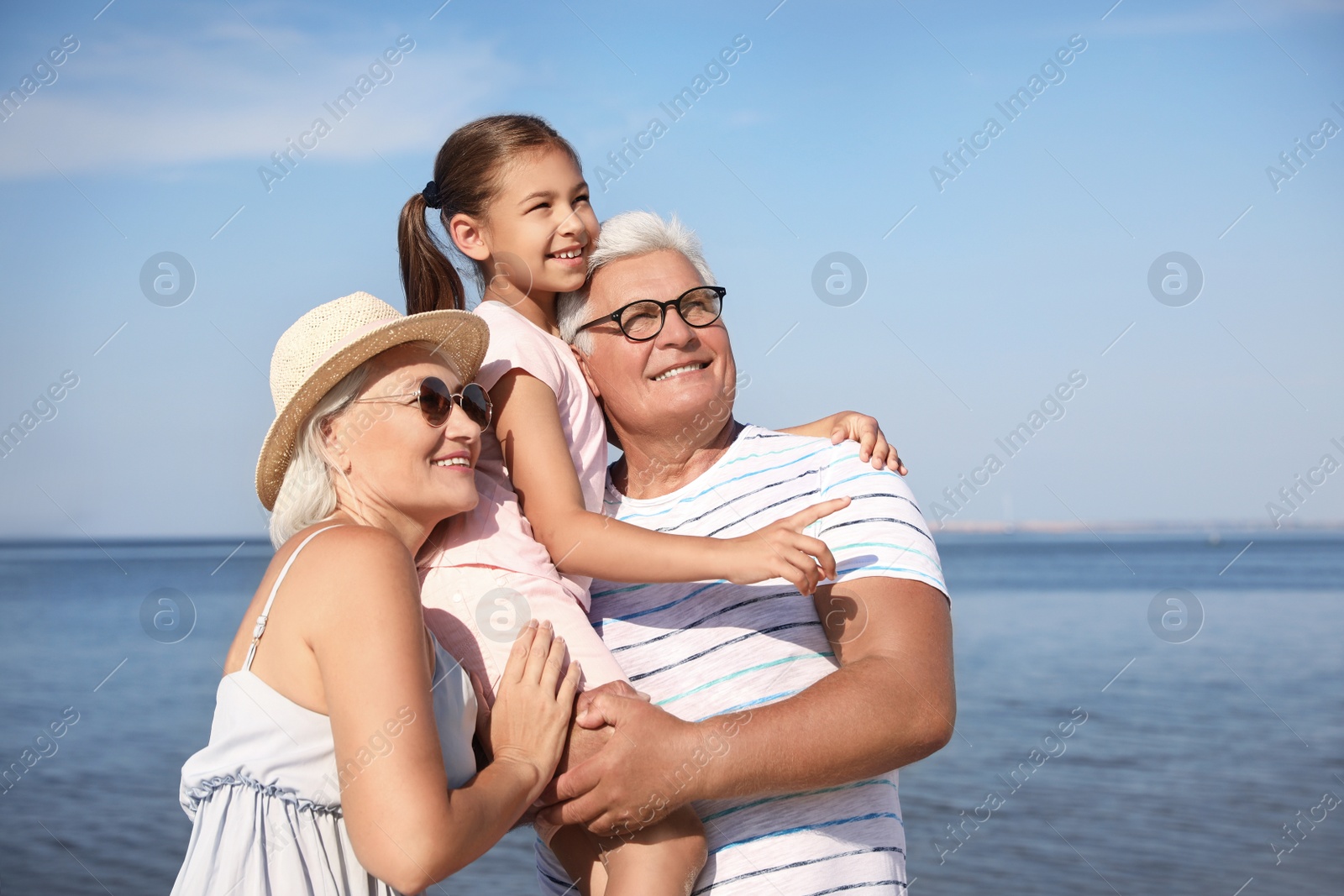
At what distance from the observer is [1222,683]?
1652 cm

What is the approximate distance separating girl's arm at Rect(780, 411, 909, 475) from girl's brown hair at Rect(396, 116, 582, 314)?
1155mm

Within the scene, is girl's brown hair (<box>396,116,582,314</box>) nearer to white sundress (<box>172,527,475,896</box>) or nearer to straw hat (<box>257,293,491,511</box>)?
straw hat (<box>257,293,491,511</box>)

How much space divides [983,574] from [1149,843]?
41309 millimetres

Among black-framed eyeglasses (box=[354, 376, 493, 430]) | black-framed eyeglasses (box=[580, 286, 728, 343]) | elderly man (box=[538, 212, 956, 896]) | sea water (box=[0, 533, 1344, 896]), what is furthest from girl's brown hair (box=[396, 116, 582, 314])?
sea water (box=[0, 533, 1344, 896])

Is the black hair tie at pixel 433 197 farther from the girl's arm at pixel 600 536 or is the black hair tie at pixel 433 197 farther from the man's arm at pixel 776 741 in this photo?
the man's arm at pixel 776 741

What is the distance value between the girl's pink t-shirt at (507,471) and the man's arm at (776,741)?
0.44 m

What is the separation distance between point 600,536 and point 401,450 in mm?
550

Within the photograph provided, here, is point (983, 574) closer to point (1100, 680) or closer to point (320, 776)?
point (1100, 680)

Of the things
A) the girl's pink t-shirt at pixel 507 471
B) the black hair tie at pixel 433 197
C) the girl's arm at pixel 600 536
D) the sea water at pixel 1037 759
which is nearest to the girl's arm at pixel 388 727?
the girl's pink t-shirt at pixel 507 471

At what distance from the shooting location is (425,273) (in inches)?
124

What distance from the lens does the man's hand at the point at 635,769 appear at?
2.27 m

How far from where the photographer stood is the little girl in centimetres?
242

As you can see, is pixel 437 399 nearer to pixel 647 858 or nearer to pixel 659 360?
pixel 659 360

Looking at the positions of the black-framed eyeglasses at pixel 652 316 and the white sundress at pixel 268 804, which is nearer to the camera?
the white sundress at pixel 268 804
